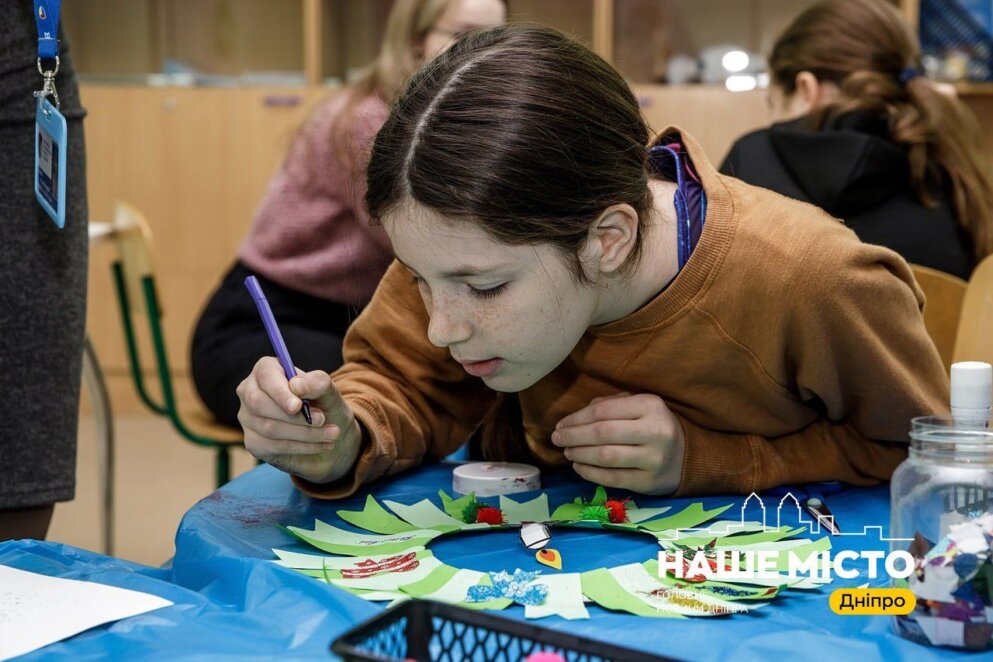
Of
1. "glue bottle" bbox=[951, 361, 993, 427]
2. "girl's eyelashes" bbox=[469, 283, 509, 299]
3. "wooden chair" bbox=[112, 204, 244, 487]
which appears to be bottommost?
"wooden chair" bbox=[112, 204, 244, 487]

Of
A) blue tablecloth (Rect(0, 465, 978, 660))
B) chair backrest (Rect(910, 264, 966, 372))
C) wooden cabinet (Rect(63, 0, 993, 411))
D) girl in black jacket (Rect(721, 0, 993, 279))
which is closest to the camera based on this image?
blue tablecloth (Rect(0, 465, 978, 660))

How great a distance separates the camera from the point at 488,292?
3.03 feet

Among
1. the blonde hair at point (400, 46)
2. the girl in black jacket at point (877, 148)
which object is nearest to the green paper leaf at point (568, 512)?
the girl in black jacket at point (877, 148)

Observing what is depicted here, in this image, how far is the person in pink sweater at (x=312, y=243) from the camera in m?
2.08

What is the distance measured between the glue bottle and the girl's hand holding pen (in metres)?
0.50

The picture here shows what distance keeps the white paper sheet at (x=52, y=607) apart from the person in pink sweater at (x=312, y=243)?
124cm

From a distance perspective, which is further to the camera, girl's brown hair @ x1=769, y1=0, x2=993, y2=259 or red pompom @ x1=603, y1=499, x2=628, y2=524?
girl's brown hair @ x1=769, y1=0, x2=993, y2=259

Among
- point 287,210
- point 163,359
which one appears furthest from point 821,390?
point 163,359

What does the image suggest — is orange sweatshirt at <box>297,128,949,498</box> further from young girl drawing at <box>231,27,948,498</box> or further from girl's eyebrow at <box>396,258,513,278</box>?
girl's eyebrow at <box>396,258,513,278</box>

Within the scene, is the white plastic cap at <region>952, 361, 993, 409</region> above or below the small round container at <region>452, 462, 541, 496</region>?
above

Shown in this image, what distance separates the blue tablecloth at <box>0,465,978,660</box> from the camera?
0.67 m

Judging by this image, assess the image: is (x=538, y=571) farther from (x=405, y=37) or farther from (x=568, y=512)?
(x=405, y=37)

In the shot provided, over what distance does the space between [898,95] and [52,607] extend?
5.49 feet

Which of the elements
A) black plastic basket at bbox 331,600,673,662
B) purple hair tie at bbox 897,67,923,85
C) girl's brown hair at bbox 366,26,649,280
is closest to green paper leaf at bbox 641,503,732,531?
girl's brown hair at bbox 366,26,649,280
